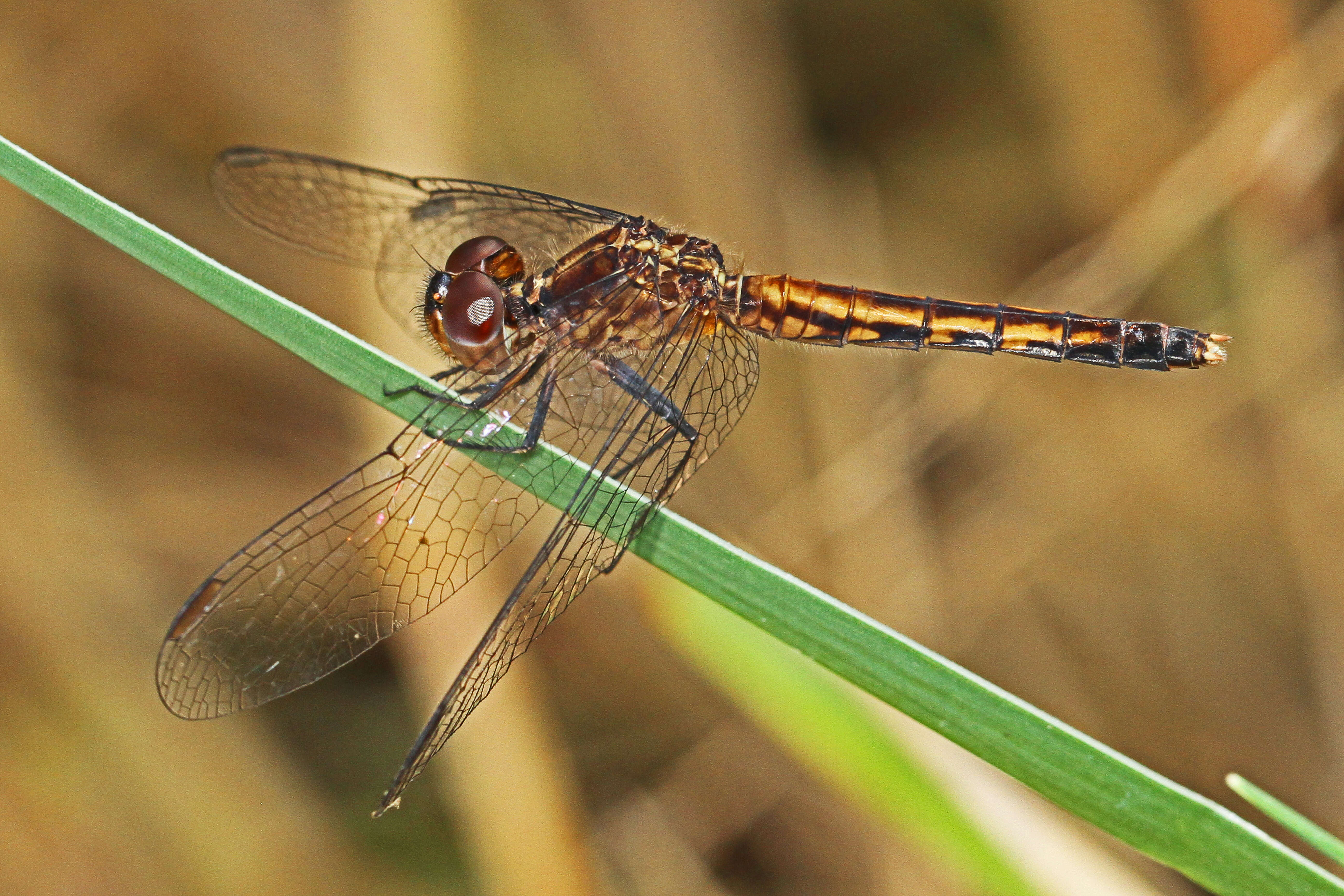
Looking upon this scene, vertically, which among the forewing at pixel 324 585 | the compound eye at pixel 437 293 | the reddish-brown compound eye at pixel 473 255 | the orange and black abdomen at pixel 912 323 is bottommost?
the forewing at pixel 324 585

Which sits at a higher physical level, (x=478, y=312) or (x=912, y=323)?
(x=912, y=323)

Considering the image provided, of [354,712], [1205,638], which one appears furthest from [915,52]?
[354,712]

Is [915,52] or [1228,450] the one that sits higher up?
[915,52]

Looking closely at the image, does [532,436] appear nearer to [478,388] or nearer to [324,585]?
[478,388]

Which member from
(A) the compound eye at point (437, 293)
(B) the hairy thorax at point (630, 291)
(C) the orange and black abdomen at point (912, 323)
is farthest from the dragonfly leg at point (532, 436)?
(C) the orange and black abdomen at point (912, 323)

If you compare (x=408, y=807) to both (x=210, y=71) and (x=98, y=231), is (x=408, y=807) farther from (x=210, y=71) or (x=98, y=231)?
(x=210, y=71)

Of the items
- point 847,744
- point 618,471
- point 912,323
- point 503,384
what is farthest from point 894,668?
point 912,323

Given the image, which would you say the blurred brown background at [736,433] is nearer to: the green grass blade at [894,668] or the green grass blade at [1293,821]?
the green grass blade at [894,668]

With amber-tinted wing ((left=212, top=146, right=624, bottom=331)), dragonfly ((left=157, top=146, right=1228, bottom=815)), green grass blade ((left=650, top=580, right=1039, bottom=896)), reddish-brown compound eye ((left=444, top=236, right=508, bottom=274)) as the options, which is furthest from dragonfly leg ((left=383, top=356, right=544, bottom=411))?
amber-tinted wing ((left=212, top=146, right=624, bottom=331))
